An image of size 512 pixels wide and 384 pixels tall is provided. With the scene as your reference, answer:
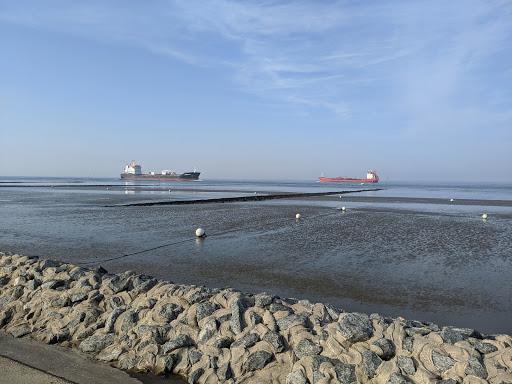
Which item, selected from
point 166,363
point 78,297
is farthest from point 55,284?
point 166,363

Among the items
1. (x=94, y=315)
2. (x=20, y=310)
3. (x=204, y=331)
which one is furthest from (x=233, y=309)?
(x=20, y=310)

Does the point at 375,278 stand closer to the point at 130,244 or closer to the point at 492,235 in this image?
the point at 130,244

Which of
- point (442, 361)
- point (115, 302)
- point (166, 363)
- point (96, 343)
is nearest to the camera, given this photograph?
point (442, 361)

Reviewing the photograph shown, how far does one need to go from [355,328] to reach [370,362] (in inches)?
25.3

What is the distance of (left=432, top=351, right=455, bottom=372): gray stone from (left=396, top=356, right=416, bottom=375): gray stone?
0.31 metres

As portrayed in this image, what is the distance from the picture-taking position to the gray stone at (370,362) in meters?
5.79

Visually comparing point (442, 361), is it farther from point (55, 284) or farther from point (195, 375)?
point (55, 284)

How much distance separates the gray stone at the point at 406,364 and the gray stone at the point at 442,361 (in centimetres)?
31

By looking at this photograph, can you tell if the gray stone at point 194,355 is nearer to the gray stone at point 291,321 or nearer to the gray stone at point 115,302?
the gray stone at point 291,321

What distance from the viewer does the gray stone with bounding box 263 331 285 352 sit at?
6.41 meters

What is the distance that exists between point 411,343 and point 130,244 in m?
14.7

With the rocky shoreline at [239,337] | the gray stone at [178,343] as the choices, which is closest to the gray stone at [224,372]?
the rocky shoreline at [239,337]

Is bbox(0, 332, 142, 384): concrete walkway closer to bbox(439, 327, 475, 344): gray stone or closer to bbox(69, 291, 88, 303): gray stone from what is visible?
bbox(69, 291, 88, 303): gray stone

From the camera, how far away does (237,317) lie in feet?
23.2
